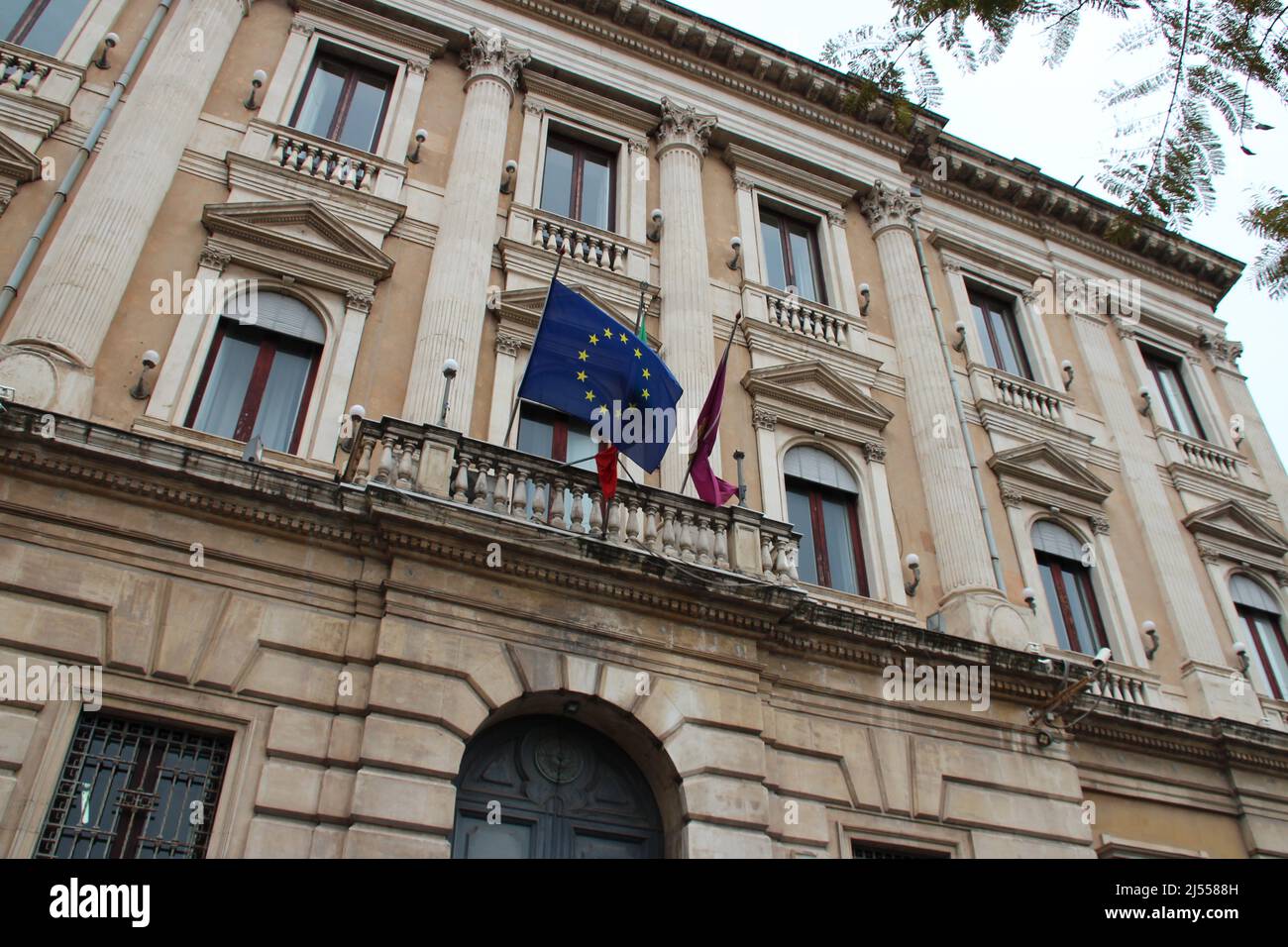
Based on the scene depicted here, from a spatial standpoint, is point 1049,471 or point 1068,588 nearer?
point 1068,588

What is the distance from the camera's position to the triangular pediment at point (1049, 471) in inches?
658

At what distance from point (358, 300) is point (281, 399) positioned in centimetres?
175

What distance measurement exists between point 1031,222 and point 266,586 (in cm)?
1715

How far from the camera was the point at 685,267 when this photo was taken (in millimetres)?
15852

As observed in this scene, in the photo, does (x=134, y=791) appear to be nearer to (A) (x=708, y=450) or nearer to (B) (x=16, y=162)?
(A) (x=708, y=450)

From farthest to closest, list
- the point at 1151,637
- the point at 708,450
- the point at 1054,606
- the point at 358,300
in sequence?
the point at 1151,637 < the point at 1054,606 < the point at 358,300 < the point at 708,450

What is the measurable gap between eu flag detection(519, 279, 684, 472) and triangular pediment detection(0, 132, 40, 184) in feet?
21.5

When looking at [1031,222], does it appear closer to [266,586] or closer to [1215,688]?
[1215,688]

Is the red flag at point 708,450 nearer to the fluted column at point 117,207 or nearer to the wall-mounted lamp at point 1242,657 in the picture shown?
the fluted column at point 117,207

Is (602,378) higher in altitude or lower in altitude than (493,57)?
lower

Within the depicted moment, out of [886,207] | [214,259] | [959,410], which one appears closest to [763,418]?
[959,410]

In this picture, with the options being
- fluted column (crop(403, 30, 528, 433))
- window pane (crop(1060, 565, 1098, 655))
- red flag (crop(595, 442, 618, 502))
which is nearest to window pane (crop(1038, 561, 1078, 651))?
window pane (crop(1060, 565, 1098, 655))

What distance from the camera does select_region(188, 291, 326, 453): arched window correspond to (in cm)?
1220
